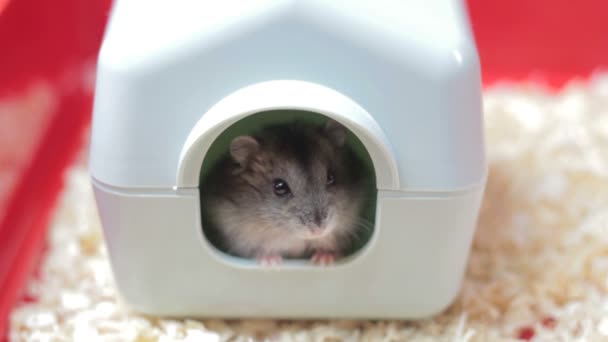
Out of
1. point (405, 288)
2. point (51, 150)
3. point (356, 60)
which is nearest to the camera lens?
point (356, 60)

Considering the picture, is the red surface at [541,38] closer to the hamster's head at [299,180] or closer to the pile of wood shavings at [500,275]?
the pile of wood shavings at [500,275]

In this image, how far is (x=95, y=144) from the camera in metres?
1.99

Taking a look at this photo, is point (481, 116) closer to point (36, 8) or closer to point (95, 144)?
point (95, 144)

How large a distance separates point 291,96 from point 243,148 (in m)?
0.46

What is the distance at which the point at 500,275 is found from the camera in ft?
8.75

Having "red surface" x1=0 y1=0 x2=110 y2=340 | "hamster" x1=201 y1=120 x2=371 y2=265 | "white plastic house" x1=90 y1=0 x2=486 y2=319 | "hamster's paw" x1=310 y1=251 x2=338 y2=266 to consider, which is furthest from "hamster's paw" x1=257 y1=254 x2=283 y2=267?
"red surface" x1=0 y1=0 x2=110 y2=340

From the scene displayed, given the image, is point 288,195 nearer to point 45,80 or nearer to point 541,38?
point 45,80

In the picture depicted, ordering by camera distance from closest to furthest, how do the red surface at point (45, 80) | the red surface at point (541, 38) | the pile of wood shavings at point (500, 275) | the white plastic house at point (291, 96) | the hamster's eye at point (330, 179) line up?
the white plastic house at point (291, 96) < the hamster's eye at point (330, 179) < the pile of wood shavings at point (500, 275) < the red surface at point (45, 80) < the red surface at point (541, 38)

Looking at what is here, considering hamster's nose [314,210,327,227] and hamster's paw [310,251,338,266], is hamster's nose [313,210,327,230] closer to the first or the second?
hamster's nose [314,210,327,227]

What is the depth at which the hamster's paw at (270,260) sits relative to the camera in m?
2.23

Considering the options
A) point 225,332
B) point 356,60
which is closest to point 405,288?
point 225,332

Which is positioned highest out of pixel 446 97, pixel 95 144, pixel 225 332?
pixel 446 97

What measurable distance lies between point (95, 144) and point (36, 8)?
4.80ft

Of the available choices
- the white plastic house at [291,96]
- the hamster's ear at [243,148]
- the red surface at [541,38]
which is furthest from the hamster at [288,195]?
the red surface at [541,38]
